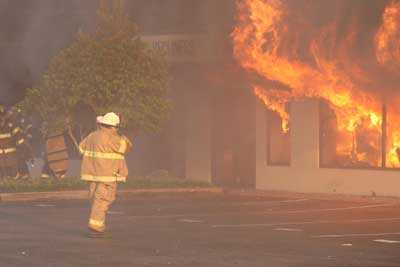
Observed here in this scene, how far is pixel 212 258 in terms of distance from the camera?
11.3 meters

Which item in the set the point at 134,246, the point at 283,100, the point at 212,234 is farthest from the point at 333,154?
the point at 134,246

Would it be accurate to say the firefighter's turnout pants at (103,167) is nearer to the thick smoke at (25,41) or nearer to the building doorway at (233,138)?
the building doorway at (233,138)

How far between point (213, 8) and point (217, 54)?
1502 millimetres

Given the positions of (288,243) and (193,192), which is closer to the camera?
(288,243)

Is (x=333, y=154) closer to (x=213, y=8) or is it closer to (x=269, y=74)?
(x=269, y=74)

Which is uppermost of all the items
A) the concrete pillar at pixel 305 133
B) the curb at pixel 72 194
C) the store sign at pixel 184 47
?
the store sign at pixel 184 47

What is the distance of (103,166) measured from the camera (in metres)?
13.6

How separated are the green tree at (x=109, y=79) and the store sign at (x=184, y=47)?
1893 millimetres

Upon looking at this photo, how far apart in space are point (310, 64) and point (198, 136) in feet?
19.3

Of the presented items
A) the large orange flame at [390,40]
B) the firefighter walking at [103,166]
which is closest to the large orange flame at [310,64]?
the large orange flame at [390,40]

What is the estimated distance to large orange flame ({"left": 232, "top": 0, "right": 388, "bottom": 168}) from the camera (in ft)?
76.9

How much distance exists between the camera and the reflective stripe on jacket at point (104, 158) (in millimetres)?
13617

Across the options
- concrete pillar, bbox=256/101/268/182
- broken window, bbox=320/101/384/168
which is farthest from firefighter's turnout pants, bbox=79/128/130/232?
concrete pillar, bbox=256/101/268/182

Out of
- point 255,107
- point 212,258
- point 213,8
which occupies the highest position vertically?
point 213,8
